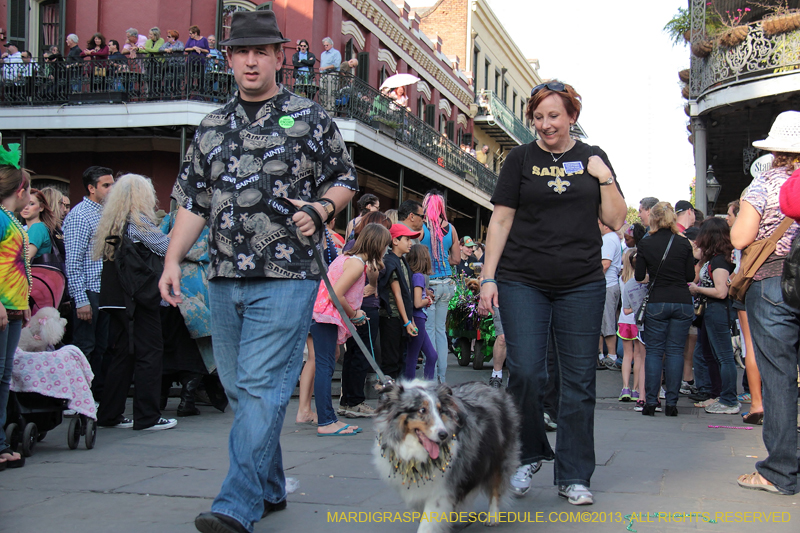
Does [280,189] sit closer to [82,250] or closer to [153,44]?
[82,250]

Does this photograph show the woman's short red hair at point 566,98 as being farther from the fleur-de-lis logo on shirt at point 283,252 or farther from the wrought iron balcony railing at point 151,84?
the wrought iron balcony railing at point 151,84

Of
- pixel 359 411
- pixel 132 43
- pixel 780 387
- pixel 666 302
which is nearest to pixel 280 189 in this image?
pixel 780 387

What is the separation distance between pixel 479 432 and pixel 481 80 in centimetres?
3971

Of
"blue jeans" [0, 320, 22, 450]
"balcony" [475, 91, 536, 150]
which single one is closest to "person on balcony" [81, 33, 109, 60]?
"blue jeans" [0, 320, 22, 450]

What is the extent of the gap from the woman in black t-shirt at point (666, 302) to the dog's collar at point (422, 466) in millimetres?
5050

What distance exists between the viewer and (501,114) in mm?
41844

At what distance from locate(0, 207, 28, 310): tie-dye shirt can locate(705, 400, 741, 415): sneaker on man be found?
6.77m

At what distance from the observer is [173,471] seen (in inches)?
191

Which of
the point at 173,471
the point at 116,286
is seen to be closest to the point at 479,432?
the point at 173,471

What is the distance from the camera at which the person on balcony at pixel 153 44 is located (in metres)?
18.3

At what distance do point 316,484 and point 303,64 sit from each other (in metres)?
15.7

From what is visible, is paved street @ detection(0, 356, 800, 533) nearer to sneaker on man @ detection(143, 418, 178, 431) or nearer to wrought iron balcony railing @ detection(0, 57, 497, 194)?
sneaker on man @ detection(143, 418, 178, 431)

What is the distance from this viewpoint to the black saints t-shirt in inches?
164

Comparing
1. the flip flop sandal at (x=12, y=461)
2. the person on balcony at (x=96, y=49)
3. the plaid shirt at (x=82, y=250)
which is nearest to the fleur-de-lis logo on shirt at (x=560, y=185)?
the flip flop sandal at (x=12, y=461)
